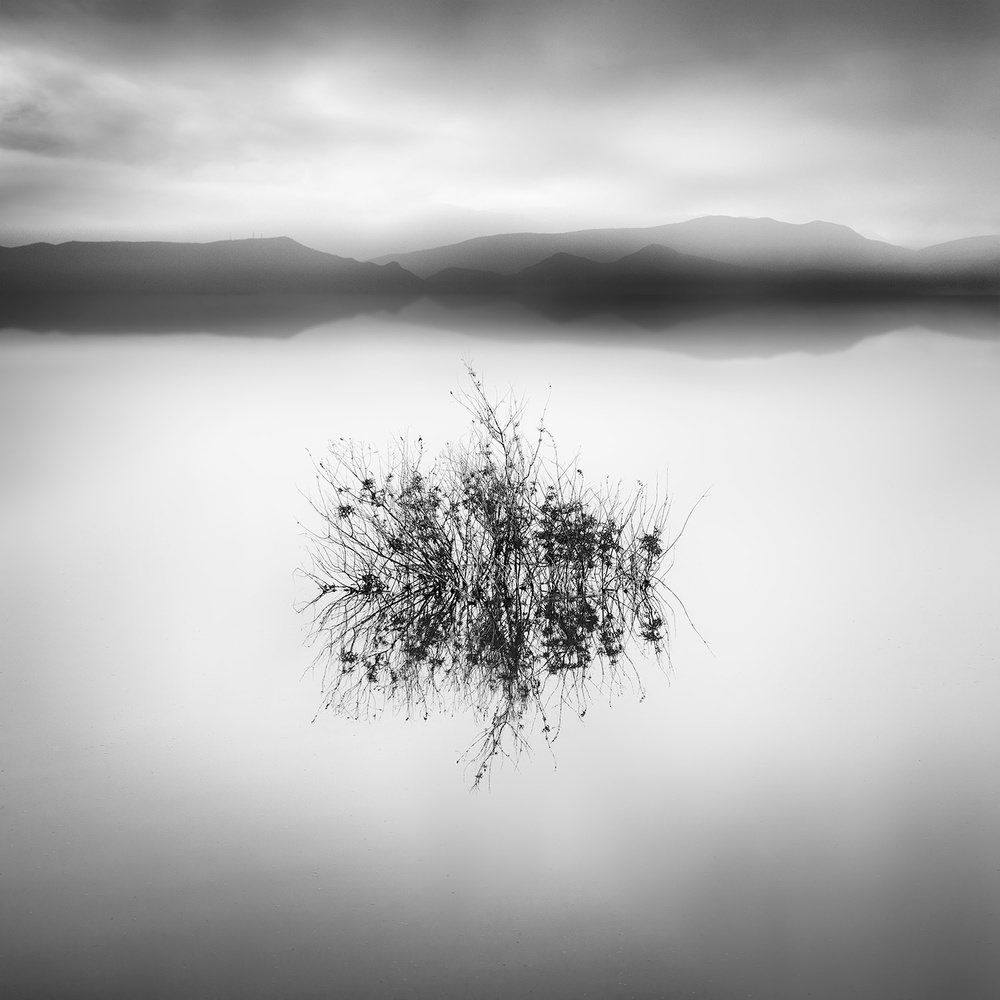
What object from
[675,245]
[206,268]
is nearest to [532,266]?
[675,245]

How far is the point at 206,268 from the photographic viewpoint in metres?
17.2

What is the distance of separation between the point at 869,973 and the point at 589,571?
308 centimetres

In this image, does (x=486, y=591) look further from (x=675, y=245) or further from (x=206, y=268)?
(x=206, y=268)

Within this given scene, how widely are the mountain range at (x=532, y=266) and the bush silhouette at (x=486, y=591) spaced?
7350mm

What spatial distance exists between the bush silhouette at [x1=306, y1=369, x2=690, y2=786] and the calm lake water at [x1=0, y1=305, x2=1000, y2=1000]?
185mm

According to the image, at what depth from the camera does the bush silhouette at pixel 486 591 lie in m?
4.26

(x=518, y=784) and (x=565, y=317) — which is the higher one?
(x=565, y=317)

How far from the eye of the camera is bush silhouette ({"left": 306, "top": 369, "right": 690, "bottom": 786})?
168 inches

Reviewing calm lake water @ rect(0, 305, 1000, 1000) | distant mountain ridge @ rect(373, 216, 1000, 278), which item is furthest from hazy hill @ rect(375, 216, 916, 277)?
calm lake water @ rect(0, 305, 1000, 1000)

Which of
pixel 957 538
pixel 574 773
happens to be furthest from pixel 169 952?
pixel 957 538

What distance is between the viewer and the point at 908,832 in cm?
321

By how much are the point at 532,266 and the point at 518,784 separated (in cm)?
1178

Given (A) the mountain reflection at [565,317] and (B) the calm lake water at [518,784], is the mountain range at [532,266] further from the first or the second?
(B) the calm lake water at [518,784]

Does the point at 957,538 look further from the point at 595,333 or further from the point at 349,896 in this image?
the point at 595,333
